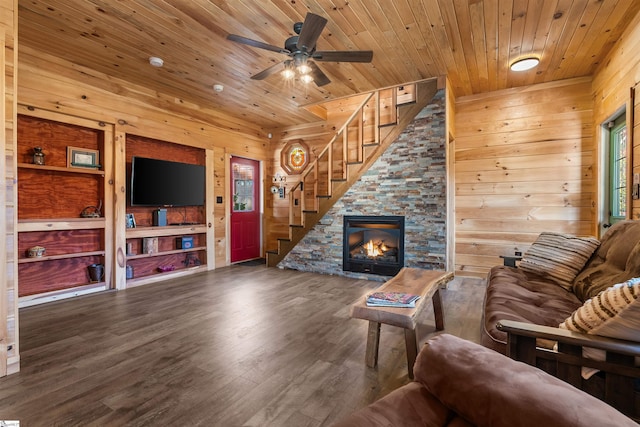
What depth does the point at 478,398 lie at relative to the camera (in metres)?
→ 0.77

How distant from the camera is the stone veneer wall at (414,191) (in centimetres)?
429

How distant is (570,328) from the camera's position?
1.29 m

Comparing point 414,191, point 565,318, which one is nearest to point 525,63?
point 414,191

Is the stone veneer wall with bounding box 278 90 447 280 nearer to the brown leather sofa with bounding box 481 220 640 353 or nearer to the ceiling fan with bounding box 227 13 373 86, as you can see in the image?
the brown leather sofa with bounding box 481 220 640 353

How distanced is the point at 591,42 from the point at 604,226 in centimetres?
208

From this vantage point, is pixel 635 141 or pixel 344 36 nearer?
pixel 635 141

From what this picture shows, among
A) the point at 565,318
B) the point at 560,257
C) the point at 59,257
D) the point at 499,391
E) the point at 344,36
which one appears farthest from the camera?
the point at 59,257

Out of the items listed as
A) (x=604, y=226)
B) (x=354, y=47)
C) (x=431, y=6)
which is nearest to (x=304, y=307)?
(x=354, y=47)

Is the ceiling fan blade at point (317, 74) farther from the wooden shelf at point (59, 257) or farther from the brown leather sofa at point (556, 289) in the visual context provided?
the wooden shelf at point (59, 257)

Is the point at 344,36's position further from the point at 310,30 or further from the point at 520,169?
the point at 520,169

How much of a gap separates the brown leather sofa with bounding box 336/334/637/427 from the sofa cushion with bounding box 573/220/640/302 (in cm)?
148

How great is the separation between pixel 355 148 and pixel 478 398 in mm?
5169

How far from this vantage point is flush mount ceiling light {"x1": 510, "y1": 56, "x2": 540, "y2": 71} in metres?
3.56

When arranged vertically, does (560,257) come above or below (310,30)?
below
